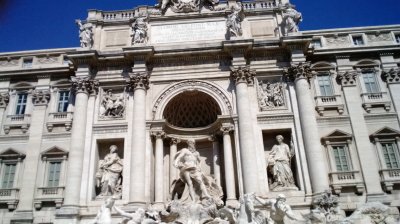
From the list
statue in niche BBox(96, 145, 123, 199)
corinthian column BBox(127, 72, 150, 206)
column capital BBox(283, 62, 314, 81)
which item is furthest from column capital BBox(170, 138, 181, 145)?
column capital BBox(283, 62, 314, 81)

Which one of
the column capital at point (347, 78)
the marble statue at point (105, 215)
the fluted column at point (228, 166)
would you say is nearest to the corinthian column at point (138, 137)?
the marble statue at point (105, 215)

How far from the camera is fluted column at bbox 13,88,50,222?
20.4 metres

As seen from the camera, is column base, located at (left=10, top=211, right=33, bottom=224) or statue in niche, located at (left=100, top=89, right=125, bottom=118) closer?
column base, located at (left=10, top=211, right=33, bottom=224)

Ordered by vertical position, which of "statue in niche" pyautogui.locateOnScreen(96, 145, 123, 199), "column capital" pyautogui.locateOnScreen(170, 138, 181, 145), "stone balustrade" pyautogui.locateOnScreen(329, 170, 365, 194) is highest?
"column capital" pyautogui.locateOnScreen(170, 138, 181, 145)

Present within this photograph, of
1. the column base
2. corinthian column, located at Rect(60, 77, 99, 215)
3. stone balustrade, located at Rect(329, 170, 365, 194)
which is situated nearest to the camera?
corinthian column, located at Rect(60, 77, 99, 215)

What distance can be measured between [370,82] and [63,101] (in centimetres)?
1966

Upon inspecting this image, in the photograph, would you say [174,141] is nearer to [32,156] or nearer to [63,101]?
[63,101]

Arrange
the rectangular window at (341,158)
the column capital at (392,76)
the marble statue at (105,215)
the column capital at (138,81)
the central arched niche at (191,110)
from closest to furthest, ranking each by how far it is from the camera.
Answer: the marble statue at (105,215) → the rectangular window at (341,158) → the column capital at (138,81) → the central arched niche at (191,110) → the column capital at (392,76)

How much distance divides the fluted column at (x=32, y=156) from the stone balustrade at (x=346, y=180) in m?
16.8

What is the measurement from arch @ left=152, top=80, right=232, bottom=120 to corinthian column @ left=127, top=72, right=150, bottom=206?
0.90 meters

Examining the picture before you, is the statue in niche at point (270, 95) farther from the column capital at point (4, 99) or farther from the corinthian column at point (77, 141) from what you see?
the column capital at point (4, 99)

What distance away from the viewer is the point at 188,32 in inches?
944

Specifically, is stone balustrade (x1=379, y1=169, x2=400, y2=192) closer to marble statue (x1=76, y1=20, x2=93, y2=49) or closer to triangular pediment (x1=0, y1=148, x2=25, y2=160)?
marble statue (x1=76, y1=20, x2=93, y2=49)

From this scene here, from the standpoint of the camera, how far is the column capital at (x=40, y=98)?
23344 millimetres
